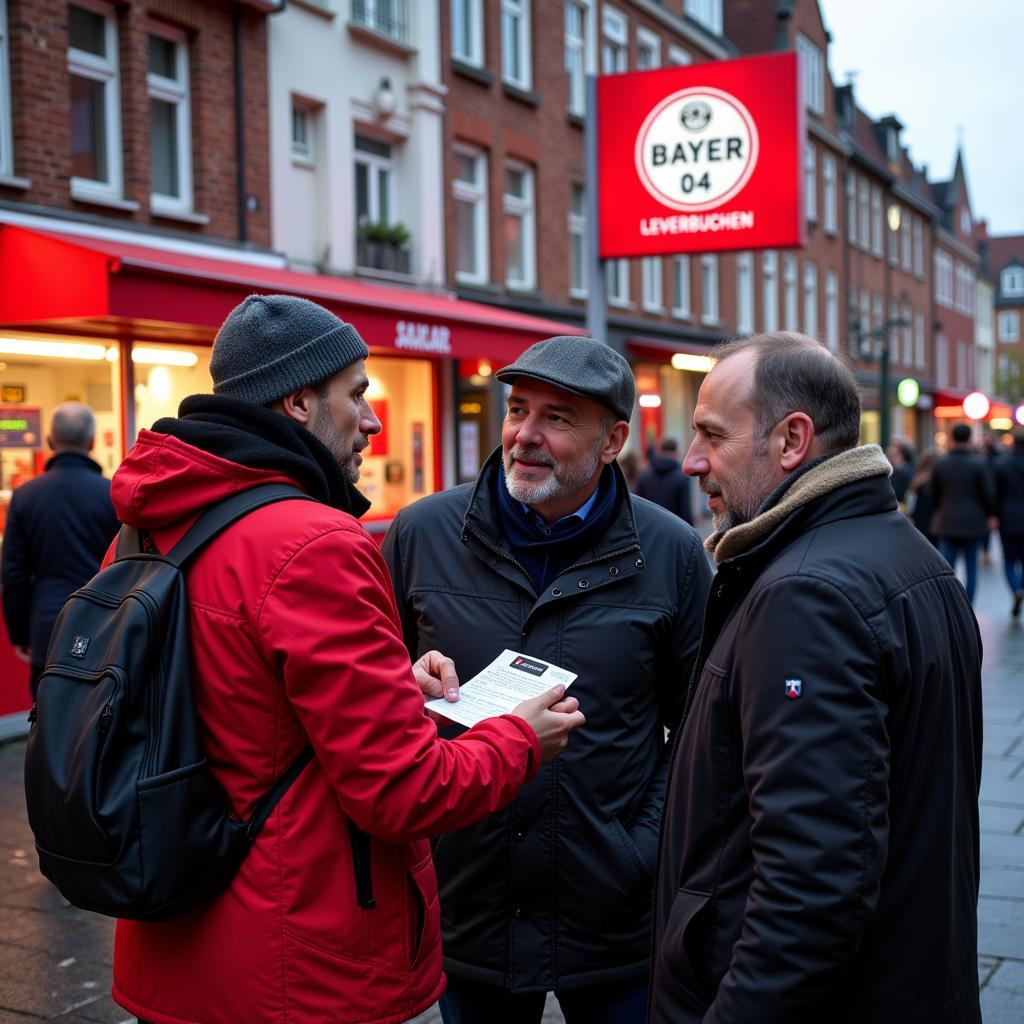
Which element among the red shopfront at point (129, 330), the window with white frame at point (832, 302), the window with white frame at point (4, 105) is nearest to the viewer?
the red shopfront at point (129, 330)

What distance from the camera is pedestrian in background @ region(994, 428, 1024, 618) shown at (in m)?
13.0

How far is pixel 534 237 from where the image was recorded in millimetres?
18344

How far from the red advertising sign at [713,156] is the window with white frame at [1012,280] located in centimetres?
8361

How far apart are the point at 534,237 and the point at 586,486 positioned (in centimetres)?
1607

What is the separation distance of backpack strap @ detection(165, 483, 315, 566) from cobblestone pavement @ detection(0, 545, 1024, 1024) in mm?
2590

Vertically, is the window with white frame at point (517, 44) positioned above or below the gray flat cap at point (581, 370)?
above

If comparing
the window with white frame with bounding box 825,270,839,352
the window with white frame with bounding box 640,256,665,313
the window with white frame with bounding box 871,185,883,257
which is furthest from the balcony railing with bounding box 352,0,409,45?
the window with white frame with bounding box 871,185,883,257

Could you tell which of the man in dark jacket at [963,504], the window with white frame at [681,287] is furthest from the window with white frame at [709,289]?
the man in dark jacket at [963,504]

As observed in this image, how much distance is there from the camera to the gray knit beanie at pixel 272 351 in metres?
2.07

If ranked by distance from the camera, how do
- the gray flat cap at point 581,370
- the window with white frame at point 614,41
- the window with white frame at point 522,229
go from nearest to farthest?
1. the gray flat cap at point 581,370
2. the window with white frame at point 522,229
3. the window with white frame at point 614,41

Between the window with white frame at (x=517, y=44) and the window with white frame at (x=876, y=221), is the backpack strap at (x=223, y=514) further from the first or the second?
the window with white frame at (x=876, y=221)

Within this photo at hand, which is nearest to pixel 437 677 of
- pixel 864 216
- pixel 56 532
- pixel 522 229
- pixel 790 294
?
pixel 56 532

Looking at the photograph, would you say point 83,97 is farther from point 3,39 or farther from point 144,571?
point 144,571

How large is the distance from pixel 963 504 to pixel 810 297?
825 inches
